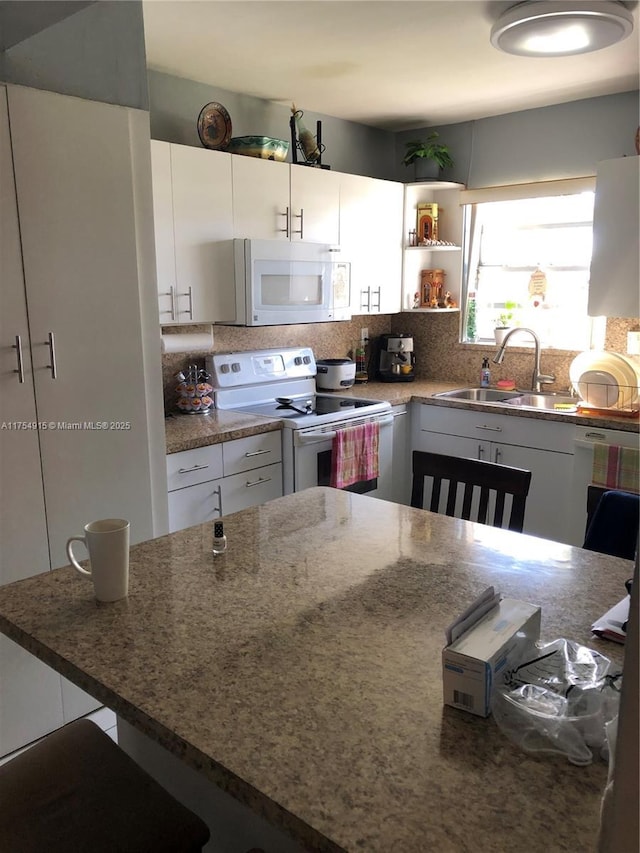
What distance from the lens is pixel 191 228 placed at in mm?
3055

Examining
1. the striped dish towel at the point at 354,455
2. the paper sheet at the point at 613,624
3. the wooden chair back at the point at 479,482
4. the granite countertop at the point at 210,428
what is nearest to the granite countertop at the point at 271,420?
the granite countertop at the point at 210,428

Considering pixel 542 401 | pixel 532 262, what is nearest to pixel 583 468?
pixel 542 401

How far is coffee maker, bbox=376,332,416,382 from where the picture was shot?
14.6 feet

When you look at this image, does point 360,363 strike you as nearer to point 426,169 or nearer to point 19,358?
point 426,169

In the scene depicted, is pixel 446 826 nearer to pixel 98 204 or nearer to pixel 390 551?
pixel 390 551

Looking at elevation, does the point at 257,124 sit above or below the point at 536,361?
above

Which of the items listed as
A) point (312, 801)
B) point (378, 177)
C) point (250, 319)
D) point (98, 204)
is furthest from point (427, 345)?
point (312, 801)

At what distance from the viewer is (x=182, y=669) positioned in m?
1.07

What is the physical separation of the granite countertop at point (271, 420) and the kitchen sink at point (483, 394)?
85 mm

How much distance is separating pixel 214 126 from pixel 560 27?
5.44ft

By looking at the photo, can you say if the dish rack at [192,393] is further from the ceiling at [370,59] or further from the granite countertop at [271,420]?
the ceiling at [370,59]

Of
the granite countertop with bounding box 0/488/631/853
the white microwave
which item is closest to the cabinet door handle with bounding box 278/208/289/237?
the white microwave

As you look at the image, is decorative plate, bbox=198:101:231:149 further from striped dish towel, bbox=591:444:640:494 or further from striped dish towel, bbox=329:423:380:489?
striped dish towel, bbox=591:444:640:494

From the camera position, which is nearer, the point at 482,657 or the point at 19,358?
the point at 482,657
